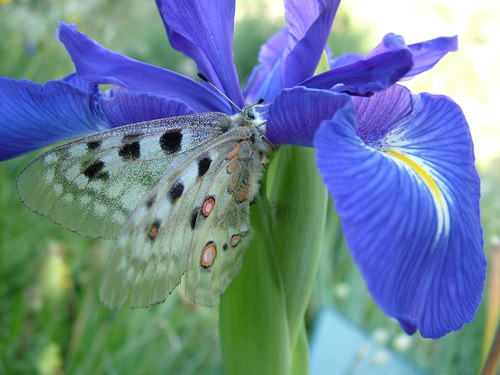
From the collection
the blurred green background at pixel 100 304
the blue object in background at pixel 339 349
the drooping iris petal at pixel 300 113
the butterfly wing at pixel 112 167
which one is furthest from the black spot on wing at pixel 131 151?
the blue object in background at pixel 339 349

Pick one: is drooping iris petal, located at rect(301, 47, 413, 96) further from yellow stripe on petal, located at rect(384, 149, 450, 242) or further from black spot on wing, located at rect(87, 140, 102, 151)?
black spot on wing, located at rect(87, 140, 102, 151)

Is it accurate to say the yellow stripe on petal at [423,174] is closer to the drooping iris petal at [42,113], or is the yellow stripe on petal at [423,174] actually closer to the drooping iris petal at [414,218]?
the drooping iris petal at [414,218]

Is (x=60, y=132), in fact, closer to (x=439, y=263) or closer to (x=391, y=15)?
(x=439, y=263)

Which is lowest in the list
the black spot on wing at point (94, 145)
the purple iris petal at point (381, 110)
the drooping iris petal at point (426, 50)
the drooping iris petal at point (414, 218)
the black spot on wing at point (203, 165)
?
the drooping iris petal at point (414, 218)

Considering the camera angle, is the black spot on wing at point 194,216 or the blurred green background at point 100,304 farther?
the blurred green background at point 100,304

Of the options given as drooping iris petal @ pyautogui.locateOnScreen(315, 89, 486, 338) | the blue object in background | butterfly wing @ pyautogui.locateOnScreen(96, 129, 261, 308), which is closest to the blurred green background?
the blue object in background

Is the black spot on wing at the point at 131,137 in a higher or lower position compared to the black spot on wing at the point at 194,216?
higher

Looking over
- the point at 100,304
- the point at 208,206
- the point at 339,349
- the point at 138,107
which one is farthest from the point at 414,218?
the point at 100,304

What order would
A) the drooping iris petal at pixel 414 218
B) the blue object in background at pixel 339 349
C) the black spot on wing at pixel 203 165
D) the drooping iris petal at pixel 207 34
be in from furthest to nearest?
the blue object in background at pixel 339 349
the drooping iris petal at pixel 207 34
the black spot on wing at pixel 203 165
the drooping iris petal at pixel 414 218

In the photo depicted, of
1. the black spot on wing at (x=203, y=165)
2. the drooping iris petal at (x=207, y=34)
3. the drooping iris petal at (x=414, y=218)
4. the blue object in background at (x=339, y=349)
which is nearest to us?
the drooping iris petal at (x=414, y=218)
